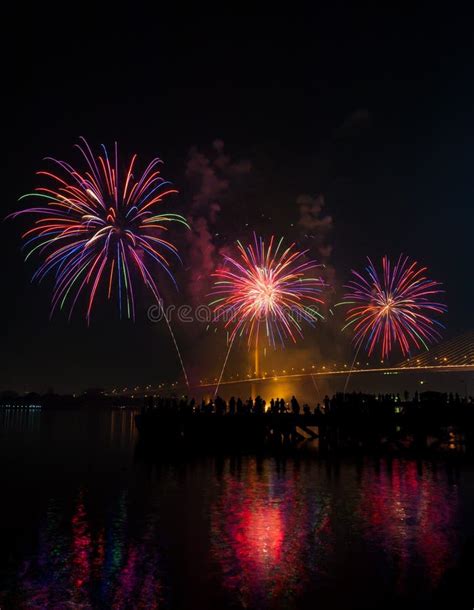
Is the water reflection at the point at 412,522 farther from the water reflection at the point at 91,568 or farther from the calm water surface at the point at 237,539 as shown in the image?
the water reflection at the point at 91,568

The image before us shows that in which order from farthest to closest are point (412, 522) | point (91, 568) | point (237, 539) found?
point (412, 522) < point (237, 539) < point (91, 568)

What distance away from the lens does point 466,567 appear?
861 centimetres

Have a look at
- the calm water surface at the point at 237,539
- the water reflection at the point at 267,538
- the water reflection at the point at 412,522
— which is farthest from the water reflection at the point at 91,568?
the water reflection at the point at 412,522

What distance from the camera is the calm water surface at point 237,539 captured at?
9797 millimetres

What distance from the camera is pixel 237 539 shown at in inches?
520

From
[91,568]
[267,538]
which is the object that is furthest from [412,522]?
[91,568]

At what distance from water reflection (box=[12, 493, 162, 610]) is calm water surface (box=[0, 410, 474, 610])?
0.09 feet

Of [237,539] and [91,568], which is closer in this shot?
[91,568]

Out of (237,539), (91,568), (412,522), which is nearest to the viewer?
(91,568)

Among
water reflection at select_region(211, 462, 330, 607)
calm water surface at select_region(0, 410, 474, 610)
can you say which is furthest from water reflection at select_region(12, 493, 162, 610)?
water reflection at select_region(211, 462, 330, 607)

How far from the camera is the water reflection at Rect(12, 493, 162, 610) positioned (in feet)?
31.4

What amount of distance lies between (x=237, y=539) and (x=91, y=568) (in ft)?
11.4

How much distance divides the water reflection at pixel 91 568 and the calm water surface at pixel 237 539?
0.03m

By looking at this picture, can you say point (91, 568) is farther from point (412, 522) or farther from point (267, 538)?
point (412, 522)
